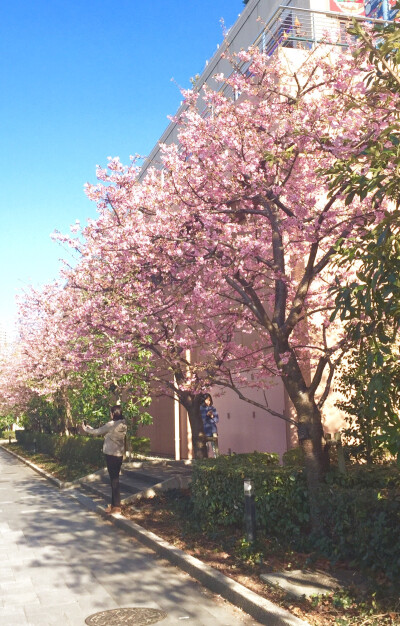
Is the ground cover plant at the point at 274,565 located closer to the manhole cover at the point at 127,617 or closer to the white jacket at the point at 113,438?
the manhole cover at the point at 127,617

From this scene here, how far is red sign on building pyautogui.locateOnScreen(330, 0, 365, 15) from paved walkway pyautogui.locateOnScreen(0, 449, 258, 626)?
50.8ft

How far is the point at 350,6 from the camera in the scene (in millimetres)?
19703

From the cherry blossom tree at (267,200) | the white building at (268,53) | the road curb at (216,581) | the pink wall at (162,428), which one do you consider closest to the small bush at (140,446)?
the pink wall at (162,428)

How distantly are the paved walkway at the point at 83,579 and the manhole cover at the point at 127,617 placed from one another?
104mm

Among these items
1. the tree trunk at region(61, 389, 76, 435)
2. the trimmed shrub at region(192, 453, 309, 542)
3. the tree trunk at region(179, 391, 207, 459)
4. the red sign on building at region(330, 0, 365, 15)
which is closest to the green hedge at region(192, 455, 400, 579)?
the trimmed shrub at region(192, 453, 309, 542)

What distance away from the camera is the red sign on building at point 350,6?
61.6 feet

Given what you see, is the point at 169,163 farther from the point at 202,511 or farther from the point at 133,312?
the point at 202,511

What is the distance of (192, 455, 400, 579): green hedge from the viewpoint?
6.32 metres

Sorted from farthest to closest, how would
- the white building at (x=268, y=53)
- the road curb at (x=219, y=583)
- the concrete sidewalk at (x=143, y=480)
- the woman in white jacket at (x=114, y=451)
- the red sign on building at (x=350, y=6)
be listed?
1. the red sign on building at (x=350, y=6)
2. the white building at (x=268, y=53)
3. the concrete sidewalk at (x=143, y=480)
4. the woman in white jacket at (x=114, y=451)
5. the road curb at (x=219, y=583)

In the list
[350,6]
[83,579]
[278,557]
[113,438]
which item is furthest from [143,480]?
[350,6]

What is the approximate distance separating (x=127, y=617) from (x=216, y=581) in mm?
1287

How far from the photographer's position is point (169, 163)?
10992 millimetres

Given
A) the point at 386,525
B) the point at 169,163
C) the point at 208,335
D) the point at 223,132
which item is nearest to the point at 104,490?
the point at 208,335

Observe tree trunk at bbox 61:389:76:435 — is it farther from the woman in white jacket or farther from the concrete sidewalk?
the woman in white jacket
